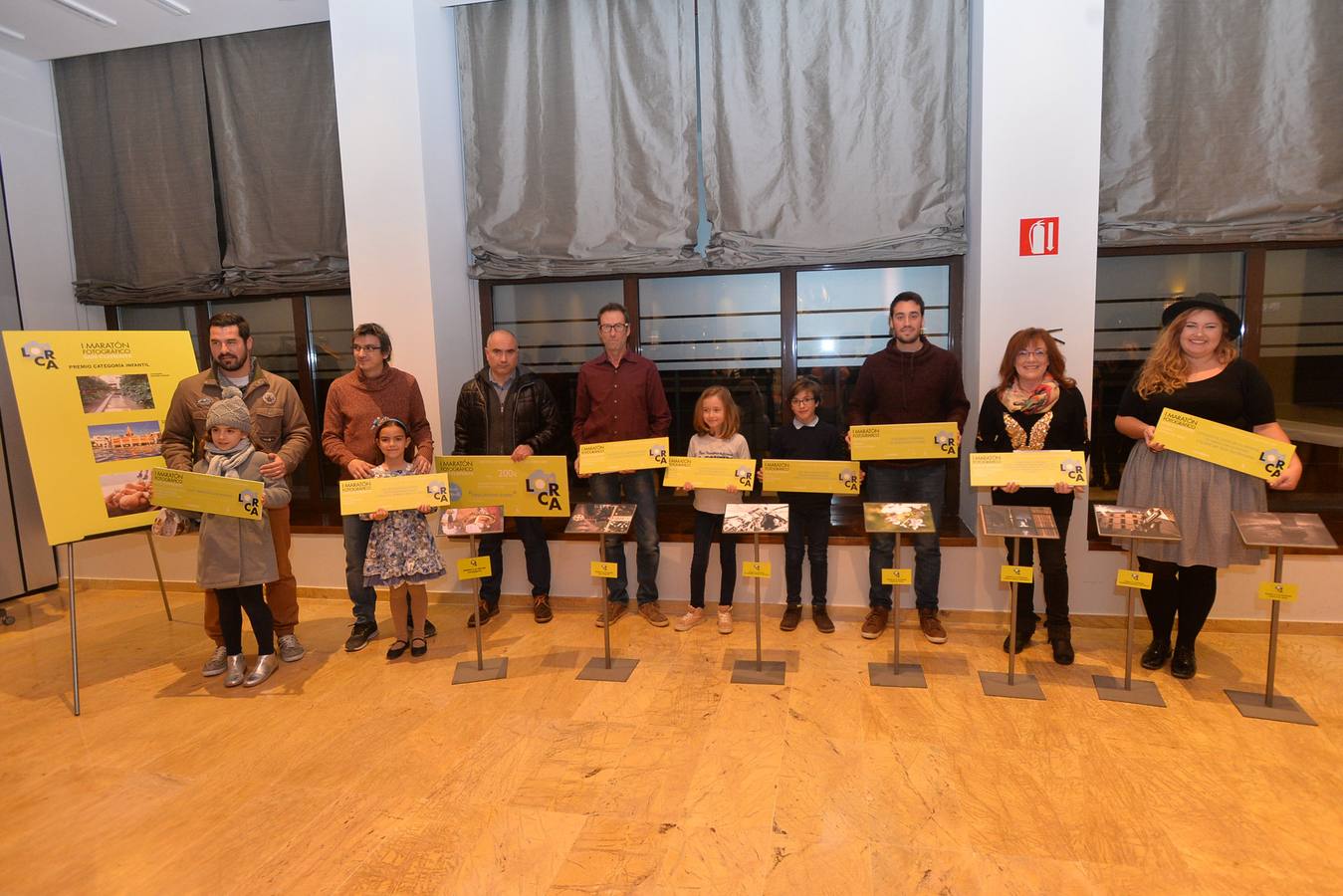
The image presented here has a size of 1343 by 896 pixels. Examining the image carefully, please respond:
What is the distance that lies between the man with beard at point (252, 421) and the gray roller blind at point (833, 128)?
2.43 metres

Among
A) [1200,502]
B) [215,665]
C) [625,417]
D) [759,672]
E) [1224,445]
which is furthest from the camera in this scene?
[625,417]

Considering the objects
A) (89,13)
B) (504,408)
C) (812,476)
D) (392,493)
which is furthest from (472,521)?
(89,13)

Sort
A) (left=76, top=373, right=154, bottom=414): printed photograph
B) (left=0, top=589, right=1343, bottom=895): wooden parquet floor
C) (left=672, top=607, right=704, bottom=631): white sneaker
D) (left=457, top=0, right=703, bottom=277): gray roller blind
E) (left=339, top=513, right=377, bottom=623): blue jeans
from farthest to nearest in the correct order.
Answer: (left=457, top=0, right=703, bottom=277): gray roller blind < (left=672, top=607, right=704, bottom=631): white sneaker < (left=339, top=513, right=377, bottom=623): blue jeans < (left=76, top=373, right=154, bottom=414): printed photograph < (left=0, top=589, right=1343, bottom=895): wooden parquet floor

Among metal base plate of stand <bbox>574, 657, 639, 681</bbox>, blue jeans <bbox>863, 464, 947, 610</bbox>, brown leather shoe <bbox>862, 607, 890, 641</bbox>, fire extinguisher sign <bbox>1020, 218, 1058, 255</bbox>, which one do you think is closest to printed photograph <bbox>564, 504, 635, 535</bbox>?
metal base plate of stand <bbox>574, 657, 639, 681</bbox>

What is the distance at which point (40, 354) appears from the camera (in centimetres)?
305

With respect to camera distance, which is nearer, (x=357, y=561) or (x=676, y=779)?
(x=676, y=779)

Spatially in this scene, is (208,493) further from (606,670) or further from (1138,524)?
(1138,524)

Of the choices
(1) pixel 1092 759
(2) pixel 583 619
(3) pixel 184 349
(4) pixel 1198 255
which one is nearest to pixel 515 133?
(3) pixel 184 349

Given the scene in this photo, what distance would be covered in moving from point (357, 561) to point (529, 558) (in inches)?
34.4

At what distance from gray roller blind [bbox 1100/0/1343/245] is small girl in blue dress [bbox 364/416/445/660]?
12.1ft

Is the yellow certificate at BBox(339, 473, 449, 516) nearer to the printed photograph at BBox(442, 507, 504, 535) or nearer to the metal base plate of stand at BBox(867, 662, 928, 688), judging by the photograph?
the printed photograph at BBox(442, 507, 504, 535)

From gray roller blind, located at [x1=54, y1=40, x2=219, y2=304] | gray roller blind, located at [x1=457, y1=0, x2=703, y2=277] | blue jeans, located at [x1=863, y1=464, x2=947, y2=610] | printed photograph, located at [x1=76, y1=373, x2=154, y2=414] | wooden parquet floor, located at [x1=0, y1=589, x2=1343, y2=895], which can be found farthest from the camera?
gray roller blind, located at [x1=54, y1=40, x2=219, y2=304]

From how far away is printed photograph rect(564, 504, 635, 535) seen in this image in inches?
121

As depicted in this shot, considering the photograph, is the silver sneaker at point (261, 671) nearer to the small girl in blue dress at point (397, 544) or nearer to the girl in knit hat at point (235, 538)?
the girl in knit hat at point (235, 538)
